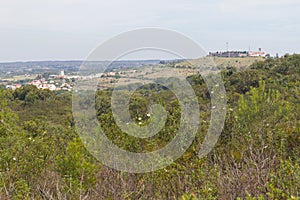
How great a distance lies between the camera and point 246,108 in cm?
716

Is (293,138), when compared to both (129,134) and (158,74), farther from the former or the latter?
(158,74)

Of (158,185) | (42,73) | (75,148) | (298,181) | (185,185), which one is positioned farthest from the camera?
(42,73)

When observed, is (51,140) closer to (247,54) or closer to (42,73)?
(42,73)

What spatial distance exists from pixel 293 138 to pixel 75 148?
3.36 m

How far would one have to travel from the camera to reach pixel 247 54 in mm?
57562

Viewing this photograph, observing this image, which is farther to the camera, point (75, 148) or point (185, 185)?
point (75, 148)

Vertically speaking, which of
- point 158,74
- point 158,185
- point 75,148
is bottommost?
point 158,185

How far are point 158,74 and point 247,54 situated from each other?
4839cm

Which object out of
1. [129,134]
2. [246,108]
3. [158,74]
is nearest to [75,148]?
[129,134]

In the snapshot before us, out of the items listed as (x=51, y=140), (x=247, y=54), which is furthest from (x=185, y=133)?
(x=247, y=54)

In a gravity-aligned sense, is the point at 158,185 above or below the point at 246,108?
below

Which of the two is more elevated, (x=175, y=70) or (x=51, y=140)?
(x=175, y=70)

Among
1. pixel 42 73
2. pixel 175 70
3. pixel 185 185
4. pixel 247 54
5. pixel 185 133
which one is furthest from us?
pixel 247 54

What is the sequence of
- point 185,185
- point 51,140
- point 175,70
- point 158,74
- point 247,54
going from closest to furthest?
1. point 185,185
2. point 51,140
3. point 158,74
4. point 175,70
5. point 247,54
